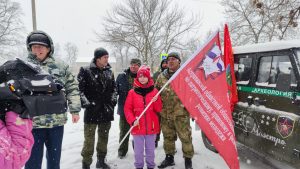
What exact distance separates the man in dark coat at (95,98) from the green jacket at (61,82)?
63 cm

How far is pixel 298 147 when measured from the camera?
319 centimetres

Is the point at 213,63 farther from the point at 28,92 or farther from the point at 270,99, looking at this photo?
the point at 28,92

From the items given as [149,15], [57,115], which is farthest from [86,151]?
[149,15]

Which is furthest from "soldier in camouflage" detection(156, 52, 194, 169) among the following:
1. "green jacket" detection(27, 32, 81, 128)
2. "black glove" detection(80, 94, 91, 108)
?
"green jacket" detection(27, 32, 81, 128)

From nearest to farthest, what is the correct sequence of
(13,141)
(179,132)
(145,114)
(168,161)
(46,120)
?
(13,141), (46,120), (145,114), (179,132), (168,161)

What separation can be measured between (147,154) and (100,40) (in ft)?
61.3

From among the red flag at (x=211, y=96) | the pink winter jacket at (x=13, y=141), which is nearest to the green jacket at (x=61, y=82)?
the pink winter jacket at (x=13, y=141)

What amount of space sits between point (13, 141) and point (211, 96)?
6.92ft

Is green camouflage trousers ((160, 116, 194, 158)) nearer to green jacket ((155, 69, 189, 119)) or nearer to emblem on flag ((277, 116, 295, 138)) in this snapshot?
green jacket ((155, 69, 189, 119))

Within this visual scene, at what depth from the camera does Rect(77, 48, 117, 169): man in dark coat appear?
12.4 feet

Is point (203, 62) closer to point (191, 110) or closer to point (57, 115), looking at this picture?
point (191, 110)

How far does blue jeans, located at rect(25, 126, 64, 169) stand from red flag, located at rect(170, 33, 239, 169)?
4.79 ft

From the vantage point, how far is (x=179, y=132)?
4.00m

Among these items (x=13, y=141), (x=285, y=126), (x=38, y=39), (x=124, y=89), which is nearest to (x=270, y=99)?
(x=285, y=126)
